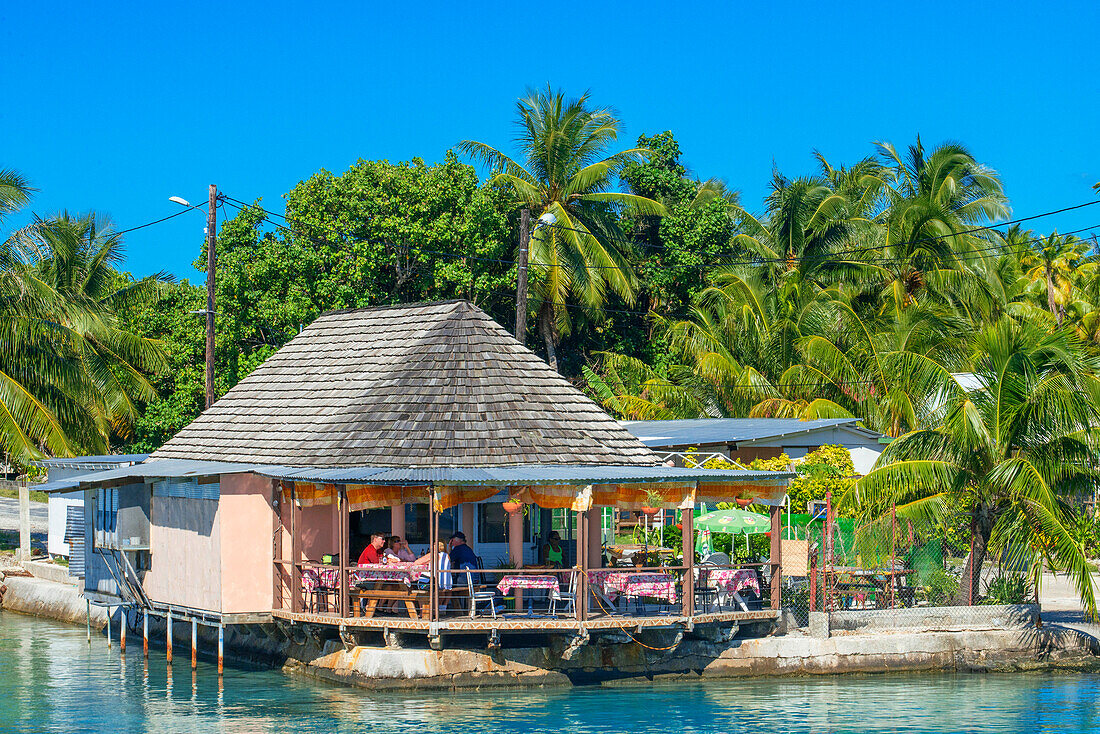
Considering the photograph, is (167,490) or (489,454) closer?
(489,454)

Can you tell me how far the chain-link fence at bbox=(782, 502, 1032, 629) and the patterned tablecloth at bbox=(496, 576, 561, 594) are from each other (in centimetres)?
460

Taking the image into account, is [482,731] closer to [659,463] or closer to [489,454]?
[489,454]

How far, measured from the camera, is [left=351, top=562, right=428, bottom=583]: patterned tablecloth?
20344mm

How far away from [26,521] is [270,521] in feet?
47.1

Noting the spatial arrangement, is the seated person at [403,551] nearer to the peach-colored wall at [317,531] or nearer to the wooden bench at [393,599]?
the wooden bench at [393,599]

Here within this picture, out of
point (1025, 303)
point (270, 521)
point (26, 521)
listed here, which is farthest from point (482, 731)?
point (1025, 303)

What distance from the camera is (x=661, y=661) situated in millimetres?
21500

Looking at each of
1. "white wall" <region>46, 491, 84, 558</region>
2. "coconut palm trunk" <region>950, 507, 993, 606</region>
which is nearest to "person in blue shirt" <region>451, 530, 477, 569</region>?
"coconut palm trunk" <region>950, 507, 993, 606</region>

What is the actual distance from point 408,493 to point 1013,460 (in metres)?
10.4

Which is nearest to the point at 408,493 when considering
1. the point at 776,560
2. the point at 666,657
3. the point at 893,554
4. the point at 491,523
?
the point at 491,523

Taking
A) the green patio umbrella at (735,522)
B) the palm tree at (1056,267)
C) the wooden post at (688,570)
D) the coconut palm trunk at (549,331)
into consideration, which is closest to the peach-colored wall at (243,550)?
the wooden post at (688,570)

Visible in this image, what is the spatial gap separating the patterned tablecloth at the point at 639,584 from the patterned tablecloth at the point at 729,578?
0.93 metres

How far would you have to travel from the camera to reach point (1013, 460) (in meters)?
22.2

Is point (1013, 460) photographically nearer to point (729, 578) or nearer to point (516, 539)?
point (729, 578)
